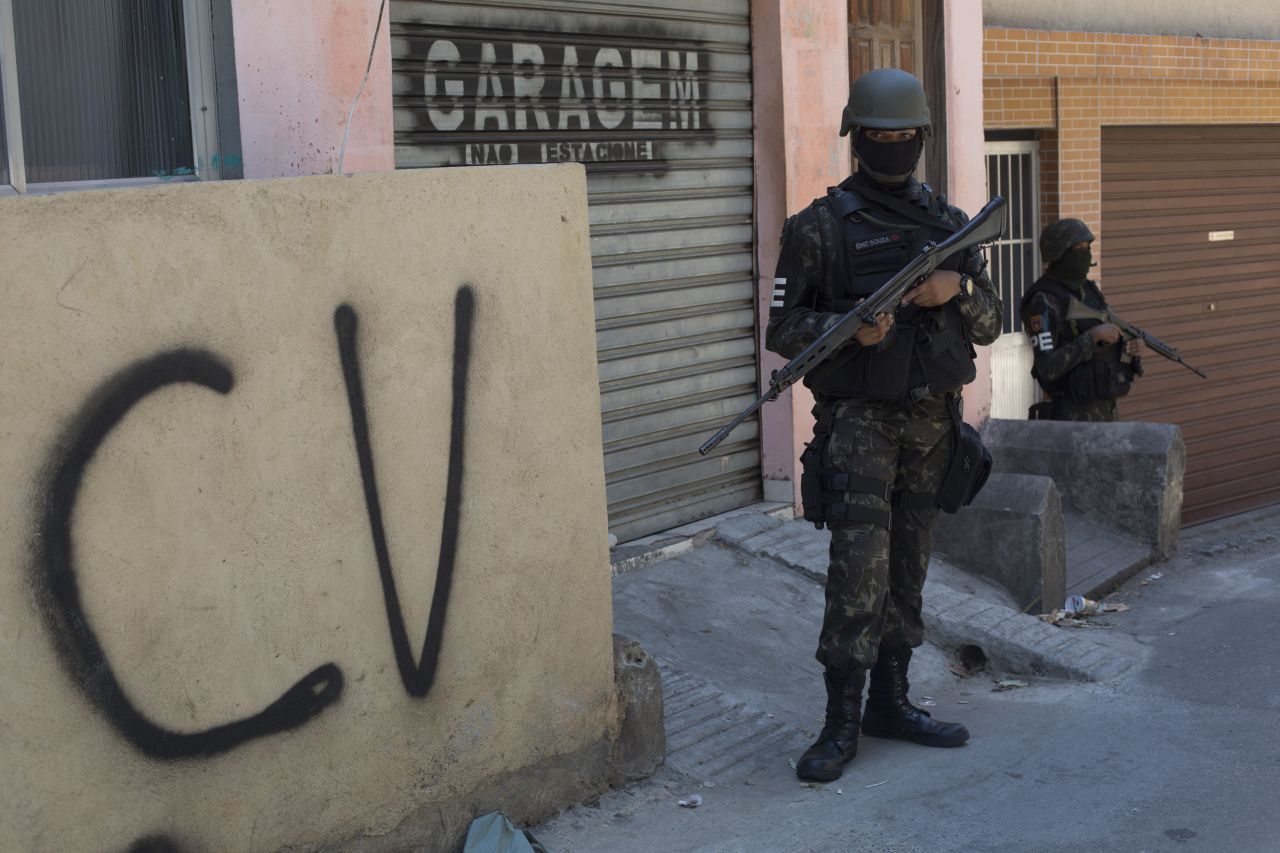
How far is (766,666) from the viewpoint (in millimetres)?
4992

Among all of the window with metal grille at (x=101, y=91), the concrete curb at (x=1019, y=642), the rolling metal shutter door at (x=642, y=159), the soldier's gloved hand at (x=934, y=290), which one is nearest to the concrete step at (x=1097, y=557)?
the concrete curb at (x=1019, y=642)

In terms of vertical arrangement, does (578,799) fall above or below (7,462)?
below

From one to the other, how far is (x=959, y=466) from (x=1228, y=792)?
3.68 ft

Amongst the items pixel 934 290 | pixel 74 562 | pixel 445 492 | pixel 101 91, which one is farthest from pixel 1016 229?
pixel 74 562

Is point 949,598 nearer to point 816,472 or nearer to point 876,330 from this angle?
point 816,472

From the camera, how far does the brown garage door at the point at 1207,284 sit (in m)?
9.73

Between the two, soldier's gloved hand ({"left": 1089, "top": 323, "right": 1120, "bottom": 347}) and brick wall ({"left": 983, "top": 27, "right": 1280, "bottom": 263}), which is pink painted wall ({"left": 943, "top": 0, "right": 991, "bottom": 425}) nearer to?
soldier's gloved hand ({"left": 1089, "top": 323, "right": 1120, "bottom": 347})

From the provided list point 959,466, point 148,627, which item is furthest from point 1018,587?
point 148,627

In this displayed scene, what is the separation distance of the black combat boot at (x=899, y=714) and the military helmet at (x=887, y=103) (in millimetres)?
1519

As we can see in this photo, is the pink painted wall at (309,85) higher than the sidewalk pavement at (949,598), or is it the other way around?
the pink painted wall at (309,85)

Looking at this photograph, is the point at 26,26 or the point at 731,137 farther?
the point at 731,137

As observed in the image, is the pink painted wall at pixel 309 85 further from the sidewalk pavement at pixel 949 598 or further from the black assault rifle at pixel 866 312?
the sidewalk pavement at pixel 949 598

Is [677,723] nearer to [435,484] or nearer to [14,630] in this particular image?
[435,484]

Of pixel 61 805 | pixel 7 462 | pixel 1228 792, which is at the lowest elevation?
pixel 1228 792
